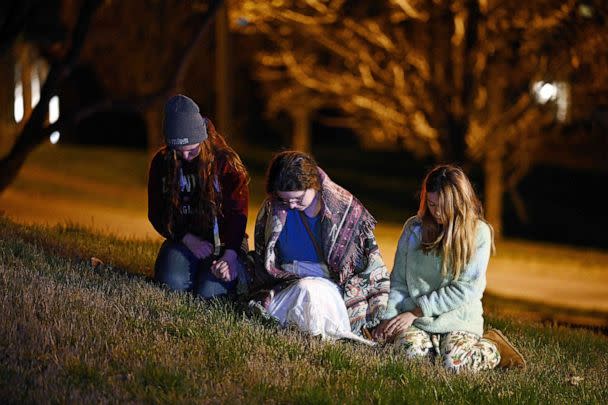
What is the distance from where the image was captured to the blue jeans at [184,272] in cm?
661

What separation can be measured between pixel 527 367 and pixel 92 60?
71.6 ft

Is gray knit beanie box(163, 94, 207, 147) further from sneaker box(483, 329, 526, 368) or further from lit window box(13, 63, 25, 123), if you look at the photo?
lit window box(13, 63, 25, 123)

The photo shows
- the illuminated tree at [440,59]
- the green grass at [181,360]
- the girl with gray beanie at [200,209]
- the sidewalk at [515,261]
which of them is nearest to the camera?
the green grass at [181,360]

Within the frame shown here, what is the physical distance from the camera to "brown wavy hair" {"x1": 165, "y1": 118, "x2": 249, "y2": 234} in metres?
6.62

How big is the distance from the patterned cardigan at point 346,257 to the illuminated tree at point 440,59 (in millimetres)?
8910

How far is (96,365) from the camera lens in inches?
197

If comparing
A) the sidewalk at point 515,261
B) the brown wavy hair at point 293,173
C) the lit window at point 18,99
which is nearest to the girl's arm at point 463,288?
the brown wavy hair at point 293,173

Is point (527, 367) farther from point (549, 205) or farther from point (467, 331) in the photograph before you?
point (549, 205)

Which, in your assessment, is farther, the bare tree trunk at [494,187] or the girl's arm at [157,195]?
the bare tree trunk at [494,187]

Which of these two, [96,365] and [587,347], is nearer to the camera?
[96,365]

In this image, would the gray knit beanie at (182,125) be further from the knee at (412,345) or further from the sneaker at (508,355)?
the sneaker at (508,355)

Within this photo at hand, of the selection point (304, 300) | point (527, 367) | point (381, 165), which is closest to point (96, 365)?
point (304, 300)

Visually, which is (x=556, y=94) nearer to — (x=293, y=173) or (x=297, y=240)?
(x=297, y=240)

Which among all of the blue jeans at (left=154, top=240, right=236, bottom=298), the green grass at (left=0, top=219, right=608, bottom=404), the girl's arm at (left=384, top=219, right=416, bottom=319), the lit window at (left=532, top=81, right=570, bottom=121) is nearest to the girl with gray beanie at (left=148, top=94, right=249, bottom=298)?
the blue jeans at (left=154, top=240, right=236, bottom=298)
